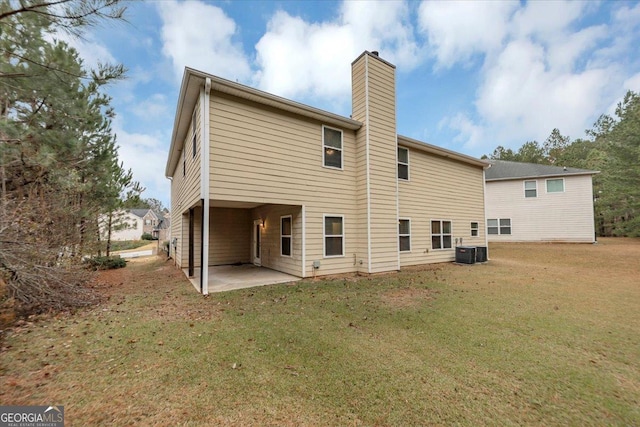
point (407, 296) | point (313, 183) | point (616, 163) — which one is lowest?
point (407, 296)

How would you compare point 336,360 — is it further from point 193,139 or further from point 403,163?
point 403,163

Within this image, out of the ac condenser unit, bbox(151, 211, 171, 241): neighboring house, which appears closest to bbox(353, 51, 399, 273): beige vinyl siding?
the ac condenser unit

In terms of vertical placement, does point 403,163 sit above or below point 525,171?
below

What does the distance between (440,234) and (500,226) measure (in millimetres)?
12095

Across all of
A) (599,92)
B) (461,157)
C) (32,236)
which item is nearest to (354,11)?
(461,157)

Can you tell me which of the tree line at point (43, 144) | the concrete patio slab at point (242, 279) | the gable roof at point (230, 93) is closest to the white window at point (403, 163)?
the gable roof at point (230, 93)

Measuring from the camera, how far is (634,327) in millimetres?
4074

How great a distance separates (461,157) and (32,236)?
1384 centimetres

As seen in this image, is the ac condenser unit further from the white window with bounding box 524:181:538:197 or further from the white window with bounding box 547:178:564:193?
the white window with bounding box 547:178:564:193

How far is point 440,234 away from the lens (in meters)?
11.1

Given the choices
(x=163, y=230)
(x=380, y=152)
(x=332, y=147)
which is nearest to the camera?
(x=332, y=147)

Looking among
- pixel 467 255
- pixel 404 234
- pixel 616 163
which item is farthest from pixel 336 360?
pixel 616 163

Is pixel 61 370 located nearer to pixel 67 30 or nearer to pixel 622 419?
pixel 67 30

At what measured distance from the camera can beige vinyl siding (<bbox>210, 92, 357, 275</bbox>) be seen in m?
6.44
